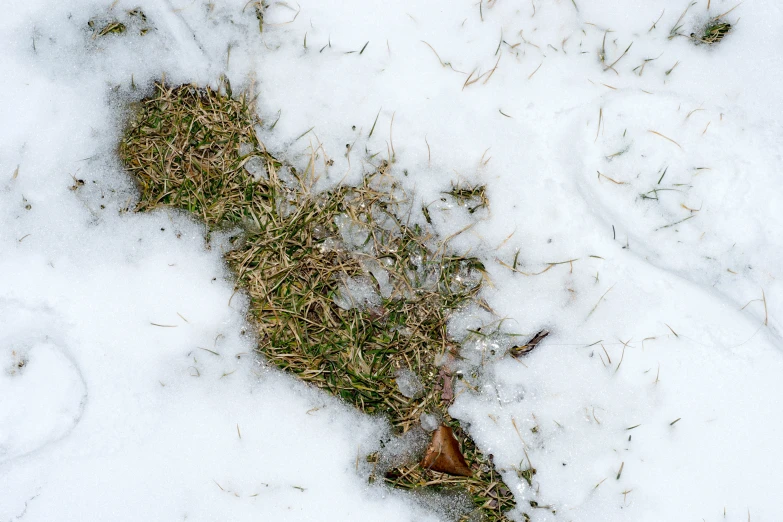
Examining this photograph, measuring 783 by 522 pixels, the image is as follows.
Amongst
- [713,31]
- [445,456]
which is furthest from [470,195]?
[713,31]

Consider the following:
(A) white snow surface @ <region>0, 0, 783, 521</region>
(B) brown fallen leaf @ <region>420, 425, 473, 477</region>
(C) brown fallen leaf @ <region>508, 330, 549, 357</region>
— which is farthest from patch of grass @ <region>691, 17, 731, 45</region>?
(B) brown fallen leaf @ <region>420, 425, 473, 477</region>

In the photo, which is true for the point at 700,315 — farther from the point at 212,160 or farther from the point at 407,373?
the point at 212,160

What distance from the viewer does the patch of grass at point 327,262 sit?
2338mm

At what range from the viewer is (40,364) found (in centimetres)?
229

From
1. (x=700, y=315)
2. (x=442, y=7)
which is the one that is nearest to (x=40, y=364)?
(x=442, y=7)

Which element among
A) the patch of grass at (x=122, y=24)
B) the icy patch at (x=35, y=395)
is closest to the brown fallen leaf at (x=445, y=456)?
the icy patch at (x=35, y=395)

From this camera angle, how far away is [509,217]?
2369mm

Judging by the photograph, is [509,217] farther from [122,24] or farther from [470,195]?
[122,24]

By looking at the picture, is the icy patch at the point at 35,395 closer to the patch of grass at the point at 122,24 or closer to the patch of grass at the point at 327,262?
the patch of grass at the point at 327,262

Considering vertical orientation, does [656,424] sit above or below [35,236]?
below

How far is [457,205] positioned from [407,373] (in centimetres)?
79

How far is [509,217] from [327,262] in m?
0.84

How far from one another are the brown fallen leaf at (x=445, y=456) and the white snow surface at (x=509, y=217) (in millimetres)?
120

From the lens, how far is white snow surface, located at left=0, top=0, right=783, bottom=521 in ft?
7.63
